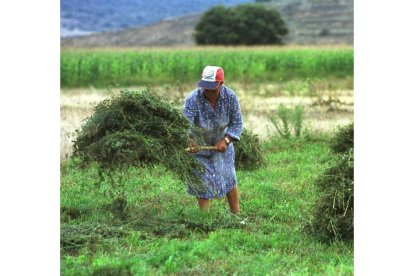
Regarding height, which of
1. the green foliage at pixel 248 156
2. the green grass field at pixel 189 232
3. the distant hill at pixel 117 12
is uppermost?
the distant hill at pixel 117 12

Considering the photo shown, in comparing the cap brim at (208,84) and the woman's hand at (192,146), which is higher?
the cap brim at (208,84)

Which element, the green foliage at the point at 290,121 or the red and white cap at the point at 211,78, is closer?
the red and white cap at the point at 211,78

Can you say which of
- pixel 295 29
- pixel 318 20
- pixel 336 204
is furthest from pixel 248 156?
pixel 318 20

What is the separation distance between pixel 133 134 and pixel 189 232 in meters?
0.89

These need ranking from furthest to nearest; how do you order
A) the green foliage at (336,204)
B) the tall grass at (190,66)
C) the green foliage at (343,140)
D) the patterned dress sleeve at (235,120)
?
1. the tall grass at (190,66)
2. the green foliage at (343,140)
3. the patterned dress sleeve at (235,120)
4. the green foliage at (336,204)

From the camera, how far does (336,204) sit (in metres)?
6.71

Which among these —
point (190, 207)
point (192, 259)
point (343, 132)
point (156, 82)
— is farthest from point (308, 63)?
point (192, 259)

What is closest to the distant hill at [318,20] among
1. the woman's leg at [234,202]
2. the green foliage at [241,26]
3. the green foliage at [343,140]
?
the green foliage at [241,26]

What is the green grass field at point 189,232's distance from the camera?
19.0 ft

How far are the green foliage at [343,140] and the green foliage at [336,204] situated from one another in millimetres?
3788

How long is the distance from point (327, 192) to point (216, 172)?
45.0 inches

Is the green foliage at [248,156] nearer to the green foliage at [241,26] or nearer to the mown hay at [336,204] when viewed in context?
the mown hay at [336,204]
